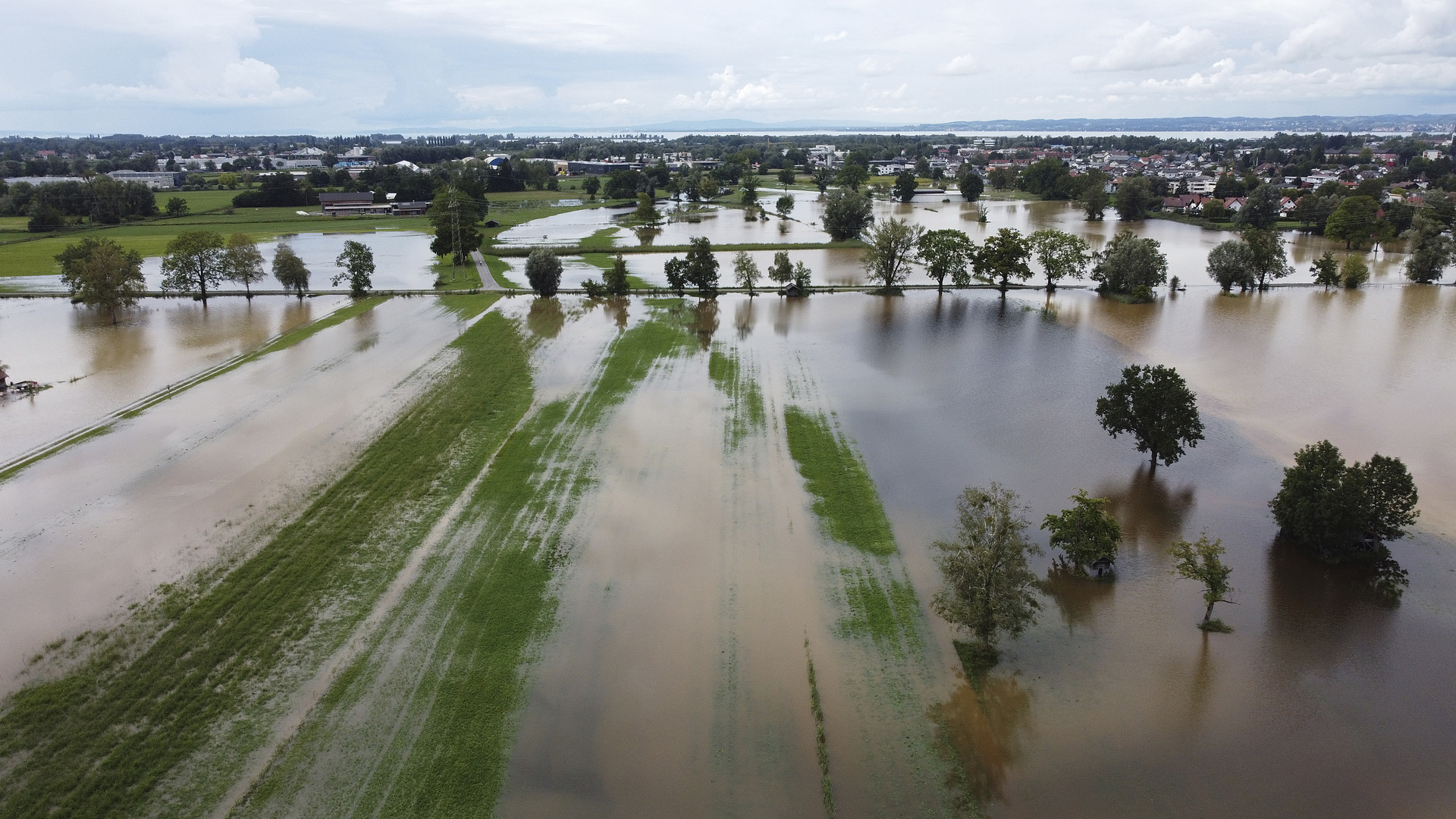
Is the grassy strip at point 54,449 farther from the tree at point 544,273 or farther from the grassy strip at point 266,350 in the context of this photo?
the tree at point 544,273

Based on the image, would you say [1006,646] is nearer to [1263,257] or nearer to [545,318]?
[545,318]

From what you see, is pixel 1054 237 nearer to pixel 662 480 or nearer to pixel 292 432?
pixel 662 480

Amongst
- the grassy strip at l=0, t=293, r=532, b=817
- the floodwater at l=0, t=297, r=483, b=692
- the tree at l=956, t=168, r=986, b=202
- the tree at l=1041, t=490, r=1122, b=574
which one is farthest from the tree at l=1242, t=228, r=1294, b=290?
the tree at l=956, t=168, r=986, b=202

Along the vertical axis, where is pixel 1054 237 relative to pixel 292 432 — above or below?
above

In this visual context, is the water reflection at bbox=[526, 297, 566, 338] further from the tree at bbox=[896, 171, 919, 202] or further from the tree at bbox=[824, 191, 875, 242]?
the tree at bbox=[896, 171, 919, 202]

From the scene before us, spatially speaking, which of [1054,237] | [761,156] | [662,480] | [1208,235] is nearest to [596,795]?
[662,480]

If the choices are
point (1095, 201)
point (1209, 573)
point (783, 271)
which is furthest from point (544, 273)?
point (1095, 201)

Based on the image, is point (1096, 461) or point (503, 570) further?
point (1096, 461)
